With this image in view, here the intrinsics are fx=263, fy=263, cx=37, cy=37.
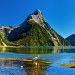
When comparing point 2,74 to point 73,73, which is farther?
point 73,73

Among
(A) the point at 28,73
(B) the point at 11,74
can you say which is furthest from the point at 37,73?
(B) the point at 11,74

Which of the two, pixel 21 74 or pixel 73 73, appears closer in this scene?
pixel 21 74

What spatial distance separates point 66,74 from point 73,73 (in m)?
2.67

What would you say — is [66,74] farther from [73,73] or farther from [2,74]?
[2,74]

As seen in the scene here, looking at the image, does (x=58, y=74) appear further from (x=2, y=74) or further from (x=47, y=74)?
(x=2, y=74)

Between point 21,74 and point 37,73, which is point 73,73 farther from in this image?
point 21,74

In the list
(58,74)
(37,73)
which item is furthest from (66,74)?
(37,73)

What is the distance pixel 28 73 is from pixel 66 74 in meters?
8.36

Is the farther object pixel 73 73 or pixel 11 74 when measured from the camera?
pixel 73 73

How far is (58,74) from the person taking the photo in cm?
5697

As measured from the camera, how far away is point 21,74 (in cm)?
5578

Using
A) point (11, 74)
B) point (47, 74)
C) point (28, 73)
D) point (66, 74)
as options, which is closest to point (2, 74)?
point (11, 74)

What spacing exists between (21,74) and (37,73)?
371 cm

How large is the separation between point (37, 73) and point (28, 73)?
1.99m
